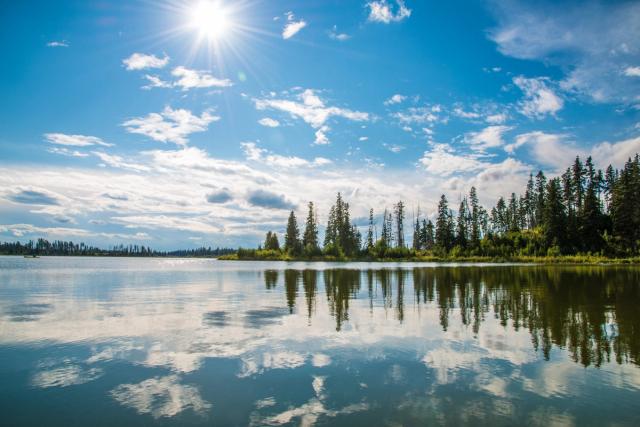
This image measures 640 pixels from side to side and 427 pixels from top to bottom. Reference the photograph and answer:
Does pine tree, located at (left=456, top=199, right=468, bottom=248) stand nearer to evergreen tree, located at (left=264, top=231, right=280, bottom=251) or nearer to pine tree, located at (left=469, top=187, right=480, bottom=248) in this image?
pine tree, located at (left=469, top=187, right=480, bottom=248)

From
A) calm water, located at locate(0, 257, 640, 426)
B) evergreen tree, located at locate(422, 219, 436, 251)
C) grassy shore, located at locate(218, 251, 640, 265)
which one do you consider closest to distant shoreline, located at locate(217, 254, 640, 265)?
grassy shore, located at locate(218, 251, 640, 265)

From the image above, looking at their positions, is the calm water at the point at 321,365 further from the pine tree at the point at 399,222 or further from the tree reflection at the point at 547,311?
the pine tree at the point at 399,222

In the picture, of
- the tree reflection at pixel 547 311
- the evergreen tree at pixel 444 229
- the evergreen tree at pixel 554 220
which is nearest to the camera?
the tree reflection at pixel 547 311

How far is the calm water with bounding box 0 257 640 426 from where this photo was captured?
8.59m

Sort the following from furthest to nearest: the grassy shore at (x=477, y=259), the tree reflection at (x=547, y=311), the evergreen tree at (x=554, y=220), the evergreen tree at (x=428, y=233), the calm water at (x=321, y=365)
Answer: the evergreen tree at (x=428, y=233), the evergreen tree at (x=554, y=220), the grassy shore at (x=477, y=259), the tree reflection at (x=547, y=311), the calm water at (x=321, y=365)

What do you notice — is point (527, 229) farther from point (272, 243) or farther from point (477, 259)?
point (272, 243)

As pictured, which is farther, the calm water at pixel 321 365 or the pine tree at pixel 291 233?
the pine tree at pixel 291 233

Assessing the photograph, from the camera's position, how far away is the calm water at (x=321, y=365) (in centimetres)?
859

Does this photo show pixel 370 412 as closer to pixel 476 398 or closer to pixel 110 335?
pixel 476 398

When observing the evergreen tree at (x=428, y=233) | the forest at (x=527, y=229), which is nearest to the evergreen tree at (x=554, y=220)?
the forest at (x=527, y=229)

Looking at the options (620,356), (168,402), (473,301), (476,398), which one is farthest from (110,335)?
(473,301)

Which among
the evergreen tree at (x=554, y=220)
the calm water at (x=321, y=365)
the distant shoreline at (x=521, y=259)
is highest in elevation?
the evergreen tree at (x=554, y=220)

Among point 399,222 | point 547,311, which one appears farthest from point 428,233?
point 547,311

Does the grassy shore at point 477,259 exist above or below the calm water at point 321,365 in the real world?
above
